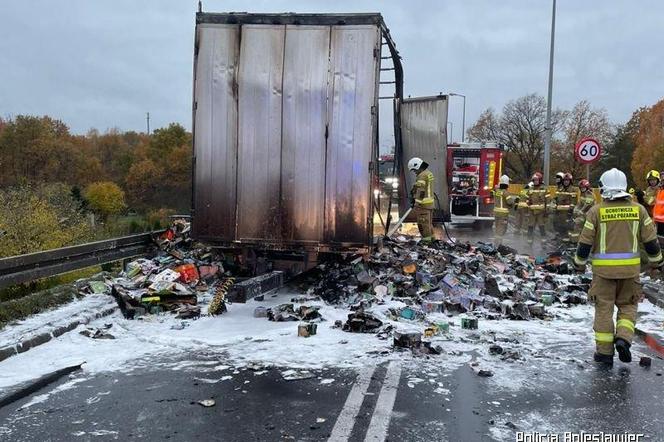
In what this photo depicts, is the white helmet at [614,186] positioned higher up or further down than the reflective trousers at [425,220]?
higher up

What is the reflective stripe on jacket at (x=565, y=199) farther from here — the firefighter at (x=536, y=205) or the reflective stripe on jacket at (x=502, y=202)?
the reflective stripe on jacket at (x=502, y=202)

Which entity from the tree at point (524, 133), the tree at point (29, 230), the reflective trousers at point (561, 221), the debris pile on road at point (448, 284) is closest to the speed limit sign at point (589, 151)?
the reflective trousers at point (561, 221)

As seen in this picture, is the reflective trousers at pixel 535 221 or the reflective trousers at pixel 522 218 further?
the reflective trousers at pixel 522 218

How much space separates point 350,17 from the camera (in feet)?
22.2

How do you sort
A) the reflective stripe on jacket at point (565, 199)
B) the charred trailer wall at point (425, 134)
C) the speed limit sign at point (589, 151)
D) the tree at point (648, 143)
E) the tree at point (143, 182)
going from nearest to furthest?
1. the charred trailer wall at point (425, 134)
2. the speed limit sign at point (589, 151)
3. the reflective stripe on jacket at point (565, 199)
4. the tree at point (143, 182)
5. the tree at point (648, 143)

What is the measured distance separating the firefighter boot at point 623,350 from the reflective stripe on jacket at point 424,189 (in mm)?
5451

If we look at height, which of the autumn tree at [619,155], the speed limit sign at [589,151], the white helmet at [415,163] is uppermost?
the autumn tree at [619,155]

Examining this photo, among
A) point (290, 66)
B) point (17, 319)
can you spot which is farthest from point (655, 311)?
point (17, 319)

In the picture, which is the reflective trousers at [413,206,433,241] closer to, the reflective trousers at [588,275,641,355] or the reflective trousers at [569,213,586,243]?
the reflective trousers at [569,213,586,243]

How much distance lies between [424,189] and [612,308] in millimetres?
5274

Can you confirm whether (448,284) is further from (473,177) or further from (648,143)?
(648,143)

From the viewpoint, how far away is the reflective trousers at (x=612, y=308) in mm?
4910

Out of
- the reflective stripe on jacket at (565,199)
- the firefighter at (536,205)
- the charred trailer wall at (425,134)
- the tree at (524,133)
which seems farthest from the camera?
the tree at (524,133)

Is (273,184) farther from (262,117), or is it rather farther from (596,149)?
(596,149)
